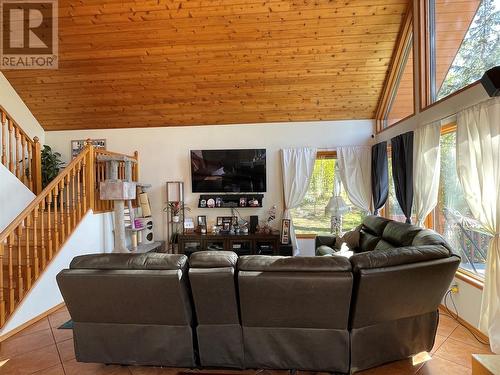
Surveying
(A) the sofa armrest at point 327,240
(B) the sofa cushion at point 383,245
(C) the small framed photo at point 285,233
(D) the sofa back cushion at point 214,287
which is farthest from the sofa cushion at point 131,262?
(C) the small framed photo at point 285,233

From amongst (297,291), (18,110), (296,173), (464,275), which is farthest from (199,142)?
(464,275)

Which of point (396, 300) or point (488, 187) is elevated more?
point (488, 187)

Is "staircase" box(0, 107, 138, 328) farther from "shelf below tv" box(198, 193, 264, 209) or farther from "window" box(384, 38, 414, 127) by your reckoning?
"window" box(384, 38, 414, 127)

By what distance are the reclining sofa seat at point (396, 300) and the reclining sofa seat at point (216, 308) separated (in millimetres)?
864

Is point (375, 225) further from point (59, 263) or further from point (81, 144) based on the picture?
point (81, 144)

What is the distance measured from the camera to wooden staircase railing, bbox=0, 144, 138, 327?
2.83 metres

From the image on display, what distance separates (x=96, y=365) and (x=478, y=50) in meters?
4.69

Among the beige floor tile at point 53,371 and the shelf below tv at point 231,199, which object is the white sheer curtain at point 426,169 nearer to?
the shelf below tv at point 231,199

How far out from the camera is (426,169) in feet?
10.8

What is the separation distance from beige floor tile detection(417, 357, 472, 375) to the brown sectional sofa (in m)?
0.15

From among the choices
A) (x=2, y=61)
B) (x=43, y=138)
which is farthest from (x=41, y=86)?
(x=43, y=138)

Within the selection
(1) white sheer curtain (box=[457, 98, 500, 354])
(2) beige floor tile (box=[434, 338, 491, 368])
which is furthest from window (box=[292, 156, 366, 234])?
(2) beige floor tile (box=[434, 338, 491, 368])

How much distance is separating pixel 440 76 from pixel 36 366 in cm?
515

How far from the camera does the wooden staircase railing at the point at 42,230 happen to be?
9.30ft
